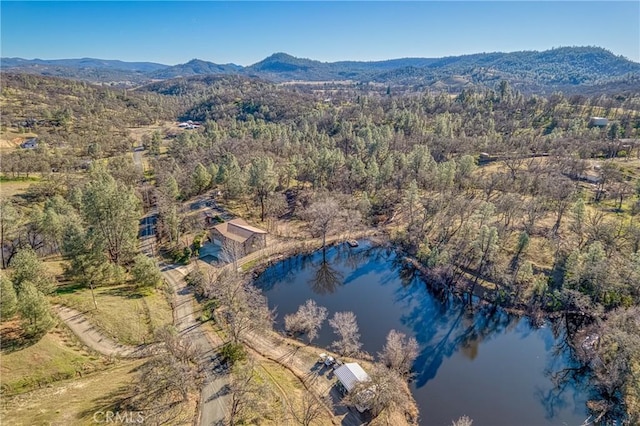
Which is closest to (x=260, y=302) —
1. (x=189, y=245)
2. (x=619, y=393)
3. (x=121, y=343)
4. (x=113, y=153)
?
(x=121, y=343)

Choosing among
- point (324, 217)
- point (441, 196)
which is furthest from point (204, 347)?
point (441, 196)

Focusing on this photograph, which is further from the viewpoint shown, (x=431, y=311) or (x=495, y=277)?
(x=495, y=277)

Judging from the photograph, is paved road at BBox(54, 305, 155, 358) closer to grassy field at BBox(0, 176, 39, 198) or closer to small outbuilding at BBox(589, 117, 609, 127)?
grassy field at BBox(0, 176, 39, 198)

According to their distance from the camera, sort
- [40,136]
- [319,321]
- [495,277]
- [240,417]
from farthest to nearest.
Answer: [40,136] → [495,277] → [319,321] → [240,417]

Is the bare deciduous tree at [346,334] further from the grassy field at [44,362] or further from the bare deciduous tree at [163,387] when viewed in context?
the grassy field at [44,362]

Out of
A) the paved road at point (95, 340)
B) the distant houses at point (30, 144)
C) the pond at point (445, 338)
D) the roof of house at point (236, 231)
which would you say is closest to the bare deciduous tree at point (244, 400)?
the paved road at point (95, 340)

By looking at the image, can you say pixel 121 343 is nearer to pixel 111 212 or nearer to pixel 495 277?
pixel 111 212
